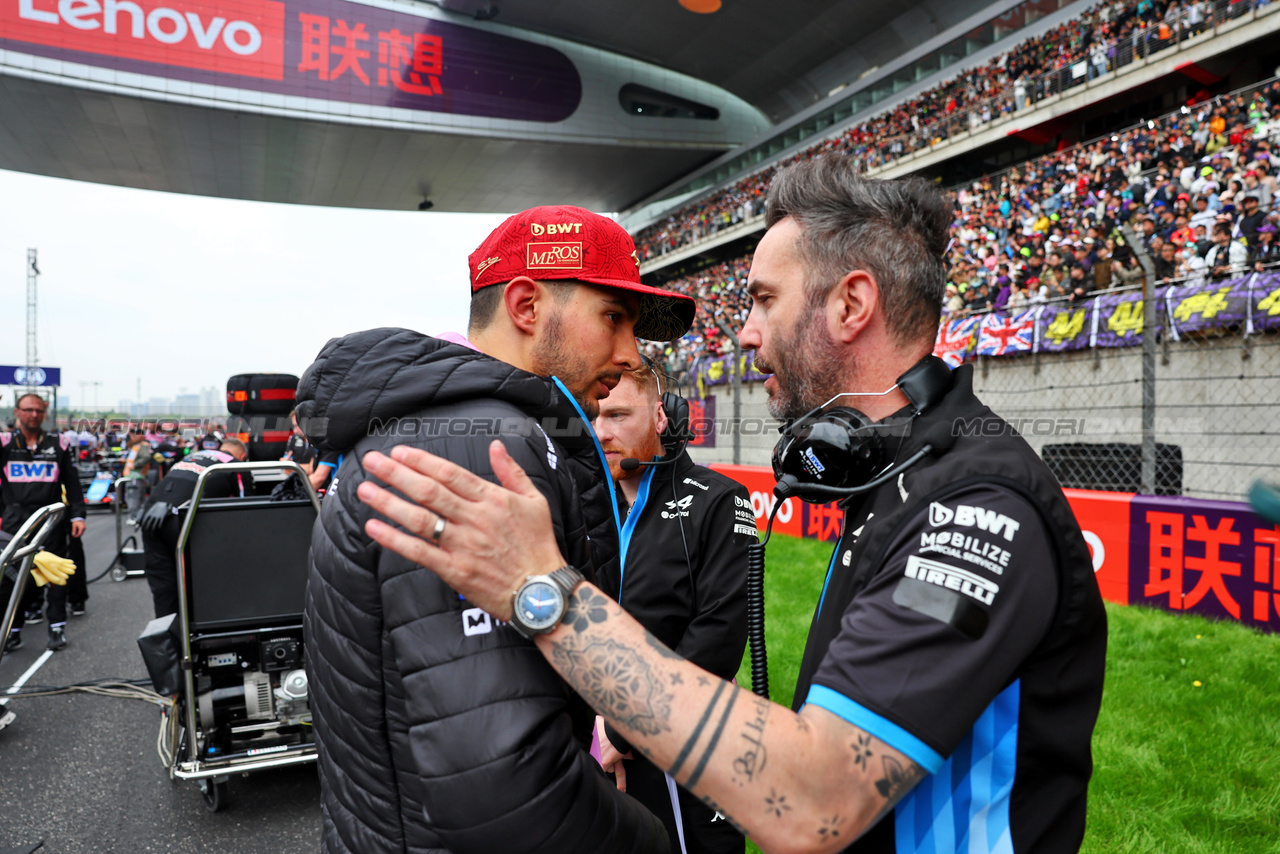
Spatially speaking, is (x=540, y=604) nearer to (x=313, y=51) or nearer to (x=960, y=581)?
(x=960, y=581)

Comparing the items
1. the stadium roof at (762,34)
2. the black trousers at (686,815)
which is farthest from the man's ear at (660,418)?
the stadium roof at (762,34)

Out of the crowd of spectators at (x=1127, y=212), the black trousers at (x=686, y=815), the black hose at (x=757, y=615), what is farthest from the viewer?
the crowd of spectators at (x=1127, y=212)

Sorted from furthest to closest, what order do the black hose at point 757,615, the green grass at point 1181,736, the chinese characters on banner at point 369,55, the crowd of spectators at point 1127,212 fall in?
the chinese characters on banner at point 369,55 < the crowd of spectators at point 1127,212 < the green grass at point 1181,736 < the black hose at point 757,615

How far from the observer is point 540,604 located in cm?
105

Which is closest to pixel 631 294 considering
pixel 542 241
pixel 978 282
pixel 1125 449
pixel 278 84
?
pixel 542 241

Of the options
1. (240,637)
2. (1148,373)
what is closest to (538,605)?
(240,637)

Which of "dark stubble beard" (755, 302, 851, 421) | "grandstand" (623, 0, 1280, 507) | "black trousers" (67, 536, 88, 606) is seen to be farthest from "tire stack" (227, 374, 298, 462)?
"dark stubble beard" (755, 302, 851, 421)

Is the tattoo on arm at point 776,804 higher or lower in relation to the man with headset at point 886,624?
lower

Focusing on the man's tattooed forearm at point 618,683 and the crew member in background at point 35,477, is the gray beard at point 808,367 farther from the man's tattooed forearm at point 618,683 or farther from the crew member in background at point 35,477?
the crew member in background at point 35,477

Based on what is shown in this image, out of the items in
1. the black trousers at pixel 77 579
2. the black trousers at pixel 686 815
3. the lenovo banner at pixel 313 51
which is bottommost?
the black trousers at pixel 77 579

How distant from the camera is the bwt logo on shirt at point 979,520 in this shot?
3.64ft

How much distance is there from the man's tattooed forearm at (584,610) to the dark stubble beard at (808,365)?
770 mm

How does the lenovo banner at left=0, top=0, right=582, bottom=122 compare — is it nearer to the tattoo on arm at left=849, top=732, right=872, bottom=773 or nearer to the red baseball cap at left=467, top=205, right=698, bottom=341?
the red baseball cap at left=467, top=205, right=698, bottom=341

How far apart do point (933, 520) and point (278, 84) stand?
125ft
